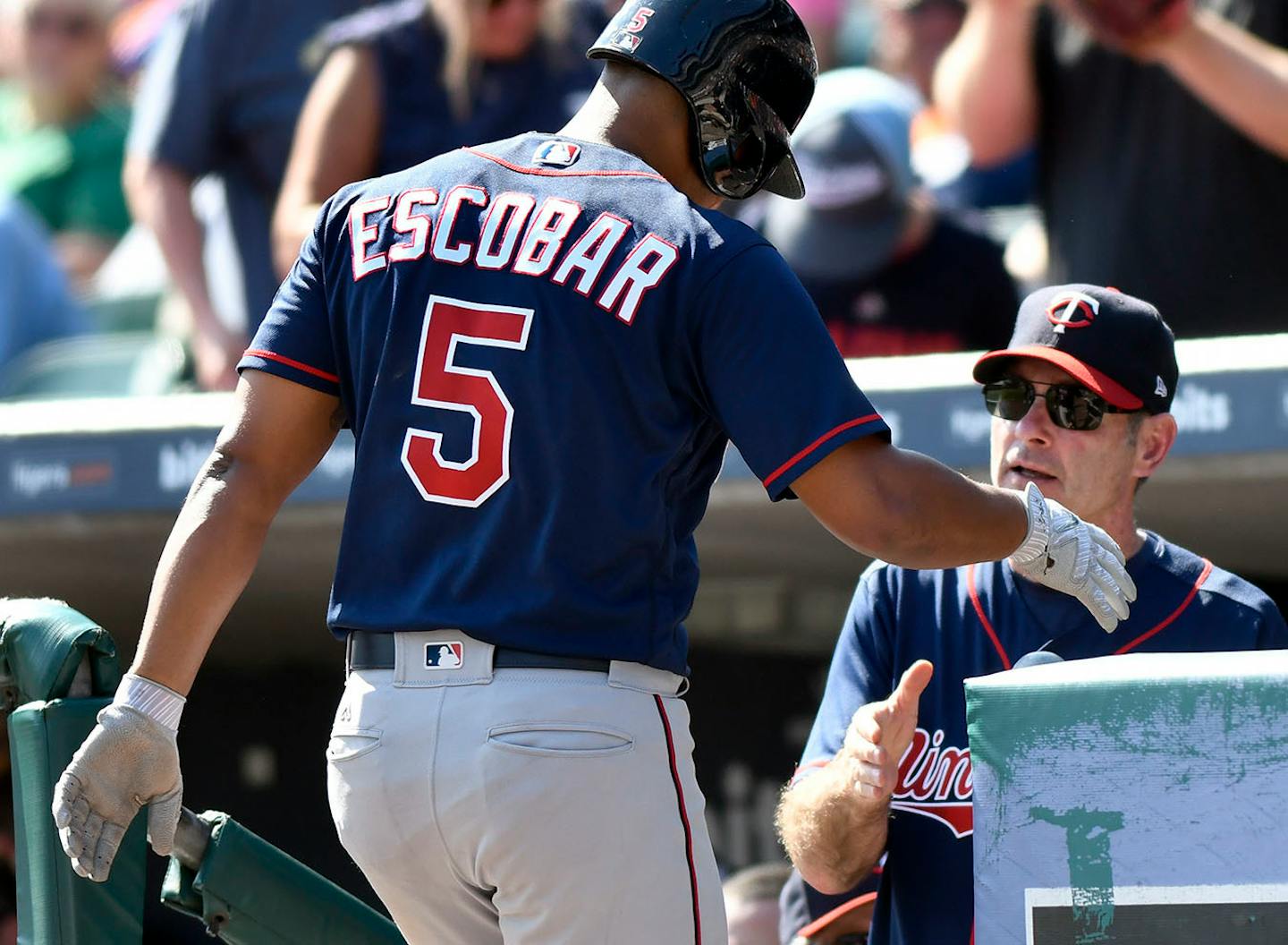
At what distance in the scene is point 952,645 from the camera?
242 centimetres

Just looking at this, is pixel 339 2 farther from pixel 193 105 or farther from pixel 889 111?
pixel 889 111

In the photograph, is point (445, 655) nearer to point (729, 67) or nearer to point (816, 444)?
point (816, 444)

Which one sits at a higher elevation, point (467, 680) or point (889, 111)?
point (889, 111)

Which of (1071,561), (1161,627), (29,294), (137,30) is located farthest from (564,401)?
(137,30)

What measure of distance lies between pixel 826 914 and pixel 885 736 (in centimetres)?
103

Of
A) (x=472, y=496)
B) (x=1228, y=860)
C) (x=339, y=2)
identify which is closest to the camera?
(x=1228, y=860)

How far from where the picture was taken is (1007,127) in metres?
4.22

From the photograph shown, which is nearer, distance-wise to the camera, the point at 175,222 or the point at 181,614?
the point at 181,614

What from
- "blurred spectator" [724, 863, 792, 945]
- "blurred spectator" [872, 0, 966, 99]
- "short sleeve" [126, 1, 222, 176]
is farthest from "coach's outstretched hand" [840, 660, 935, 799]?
"short sleeve" [126, 1, 222, 176]

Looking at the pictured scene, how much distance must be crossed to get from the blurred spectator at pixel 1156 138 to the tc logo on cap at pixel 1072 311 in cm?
145

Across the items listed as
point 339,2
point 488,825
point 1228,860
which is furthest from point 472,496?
point 339,2

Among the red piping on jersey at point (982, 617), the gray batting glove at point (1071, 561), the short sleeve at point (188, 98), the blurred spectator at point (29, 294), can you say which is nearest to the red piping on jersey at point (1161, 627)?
the red piping on jersey at point (982, 617)

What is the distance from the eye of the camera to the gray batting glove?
1.95 m

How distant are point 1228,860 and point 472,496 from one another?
81 centimetres
